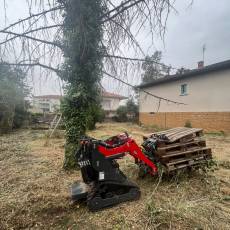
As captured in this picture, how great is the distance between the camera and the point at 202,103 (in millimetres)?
11508

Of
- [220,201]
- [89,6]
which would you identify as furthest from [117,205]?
[89,6]

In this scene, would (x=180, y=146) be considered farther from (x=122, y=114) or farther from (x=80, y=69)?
(x=122, y=114)

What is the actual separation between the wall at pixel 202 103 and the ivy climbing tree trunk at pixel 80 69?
180 inches

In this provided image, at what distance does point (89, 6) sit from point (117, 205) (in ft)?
11.4

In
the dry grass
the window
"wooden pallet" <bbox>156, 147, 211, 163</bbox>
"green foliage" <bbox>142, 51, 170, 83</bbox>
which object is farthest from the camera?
Answer: the window

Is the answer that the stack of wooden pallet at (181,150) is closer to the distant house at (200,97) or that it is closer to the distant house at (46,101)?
the distant house at (46,101)

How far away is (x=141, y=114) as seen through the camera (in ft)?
60.2

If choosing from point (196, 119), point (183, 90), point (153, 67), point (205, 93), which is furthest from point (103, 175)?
point (183, 90)

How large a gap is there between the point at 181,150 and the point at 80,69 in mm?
2628

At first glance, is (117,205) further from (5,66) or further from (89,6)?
(89,6)

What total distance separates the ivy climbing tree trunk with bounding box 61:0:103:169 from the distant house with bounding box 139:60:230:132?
457 cm

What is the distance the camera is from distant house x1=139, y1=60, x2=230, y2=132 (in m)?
10.2

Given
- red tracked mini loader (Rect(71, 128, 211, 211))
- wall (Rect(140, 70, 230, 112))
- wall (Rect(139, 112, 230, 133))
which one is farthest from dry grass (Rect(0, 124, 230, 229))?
wall (Rect(139, 112, 230, 133))

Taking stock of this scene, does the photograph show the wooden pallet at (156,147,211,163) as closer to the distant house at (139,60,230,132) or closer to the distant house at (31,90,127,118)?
the distant house at (31,90,127,118)
